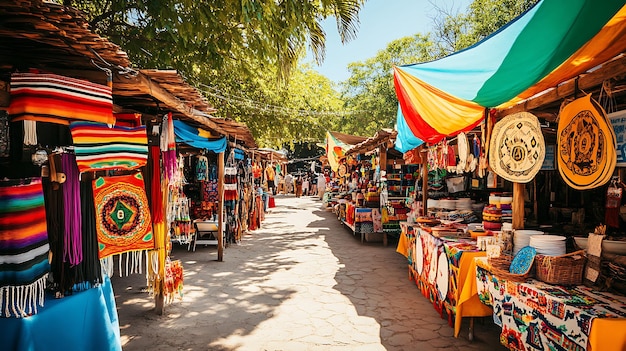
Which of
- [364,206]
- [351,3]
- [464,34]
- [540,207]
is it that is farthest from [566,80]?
[464,34]

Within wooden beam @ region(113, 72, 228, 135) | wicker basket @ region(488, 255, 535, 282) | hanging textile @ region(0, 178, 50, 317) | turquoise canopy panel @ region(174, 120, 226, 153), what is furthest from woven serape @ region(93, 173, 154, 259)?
wicker basket @ region(488, 255, 535, 282)

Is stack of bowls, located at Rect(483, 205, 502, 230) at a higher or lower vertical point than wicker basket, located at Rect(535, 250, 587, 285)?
higher

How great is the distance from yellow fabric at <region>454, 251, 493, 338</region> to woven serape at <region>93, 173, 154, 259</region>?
333cm

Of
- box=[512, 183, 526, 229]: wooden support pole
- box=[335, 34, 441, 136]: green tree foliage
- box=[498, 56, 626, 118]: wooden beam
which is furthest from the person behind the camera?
box=[335, 34, 441, 136]: green tree foliage

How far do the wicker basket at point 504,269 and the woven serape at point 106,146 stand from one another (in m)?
3.44

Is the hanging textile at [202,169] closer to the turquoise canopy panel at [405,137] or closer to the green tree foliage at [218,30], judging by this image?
the green tree foliage at [218,30]

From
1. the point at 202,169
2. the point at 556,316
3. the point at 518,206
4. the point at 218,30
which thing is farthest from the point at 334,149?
the point at 556,316

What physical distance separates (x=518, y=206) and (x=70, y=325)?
164 inches

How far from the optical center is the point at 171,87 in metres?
3.82

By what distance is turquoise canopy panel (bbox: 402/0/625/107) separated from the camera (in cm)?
211

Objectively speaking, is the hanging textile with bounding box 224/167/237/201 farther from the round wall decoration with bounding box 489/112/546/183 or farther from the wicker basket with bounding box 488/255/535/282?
the wicker basket with bounding box 488/255/535/282

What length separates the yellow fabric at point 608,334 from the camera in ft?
6.93

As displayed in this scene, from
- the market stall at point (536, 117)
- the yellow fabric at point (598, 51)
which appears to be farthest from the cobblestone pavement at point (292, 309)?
the yellow fabric at point (598, 51)

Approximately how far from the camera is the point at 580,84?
2787 mm
